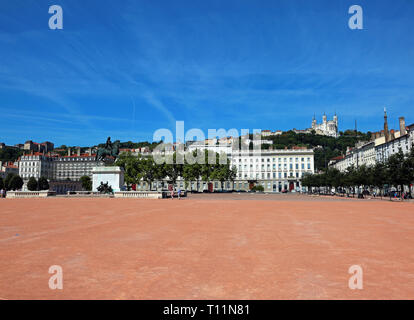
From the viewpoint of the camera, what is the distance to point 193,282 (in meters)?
→ 5.55

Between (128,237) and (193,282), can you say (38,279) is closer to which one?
(193,282)

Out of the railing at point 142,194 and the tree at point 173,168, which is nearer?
the railing at point 142,194

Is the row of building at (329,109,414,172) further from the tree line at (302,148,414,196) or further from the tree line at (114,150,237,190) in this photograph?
the tree line at (114,150,237,190)

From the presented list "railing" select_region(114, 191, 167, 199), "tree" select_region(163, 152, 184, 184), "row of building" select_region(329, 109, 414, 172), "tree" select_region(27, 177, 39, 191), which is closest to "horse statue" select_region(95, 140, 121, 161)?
"railing" select_region(114, 191, 167, 199)

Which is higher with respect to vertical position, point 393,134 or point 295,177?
point 393,134

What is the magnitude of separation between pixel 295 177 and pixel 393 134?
39.3 m

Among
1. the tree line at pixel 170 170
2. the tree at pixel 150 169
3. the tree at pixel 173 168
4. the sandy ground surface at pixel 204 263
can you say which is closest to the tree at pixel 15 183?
the tree line at pixel 170 170

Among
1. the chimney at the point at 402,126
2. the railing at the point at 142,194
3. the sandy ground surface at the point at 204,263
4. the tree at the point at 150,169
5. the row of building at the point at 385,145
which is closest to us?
the sandy ground surface at the point at 204,263

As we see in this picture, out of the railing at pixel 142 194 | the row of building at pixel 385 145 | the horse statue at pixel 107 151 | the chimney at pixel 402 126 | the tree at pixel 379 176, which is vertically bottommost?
the railing at pixel 142 194

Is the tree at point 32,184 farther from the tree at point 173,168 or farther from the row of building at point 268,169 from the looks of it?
the tree at point 173,168

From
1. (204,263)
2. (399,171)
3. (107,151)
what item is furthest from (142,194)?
(399,171)
